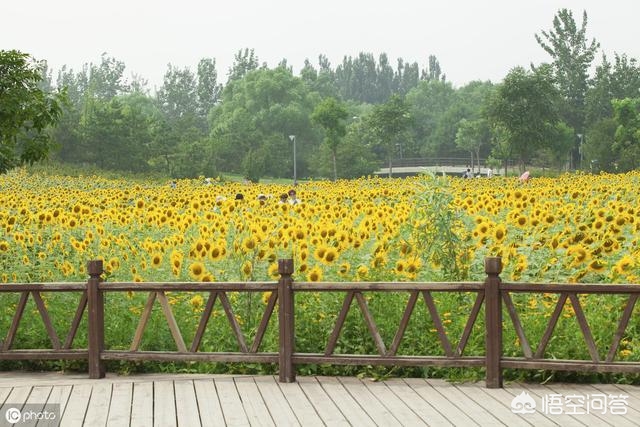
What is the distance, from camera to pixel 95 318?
29.7 ft

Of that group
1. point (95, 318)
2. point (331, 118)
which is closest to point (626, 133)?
point (331, 118)

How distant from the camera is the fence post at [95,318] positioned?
905 cm

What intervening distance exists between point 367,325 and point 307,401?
1093 mm

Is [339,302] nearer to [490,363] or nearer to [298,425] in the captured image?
[490,363]

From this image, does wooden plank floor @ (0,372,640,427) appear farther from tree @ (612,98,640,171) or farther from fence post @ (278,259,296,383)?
tree @ (612,98,640,171)

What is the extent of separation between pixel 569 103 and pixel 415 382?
314ft

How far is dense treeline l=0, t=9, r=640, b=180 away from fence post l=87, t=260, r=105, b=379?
698 inches

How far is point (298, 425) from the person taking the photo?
7352 millimetres

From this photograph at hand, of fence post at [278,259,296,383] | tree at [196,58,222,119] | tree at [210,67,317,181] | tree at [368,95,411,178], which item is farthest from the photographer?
tree at [196,58,222,119]

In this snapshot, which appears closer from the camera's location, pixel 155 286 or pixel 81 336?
pixel 155 286

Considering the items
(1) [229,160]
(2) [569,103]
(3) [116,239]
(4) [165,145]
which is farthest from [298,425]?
(2) [569,103]

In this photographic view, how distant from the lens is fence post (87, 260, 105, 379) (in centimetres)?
905

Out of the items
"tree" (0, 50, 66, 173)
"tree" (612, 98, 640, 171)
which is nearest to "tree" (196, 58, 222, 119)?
"tree" (612, 98, 640, 171)

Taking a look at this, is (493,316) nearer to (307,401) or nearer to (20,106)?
(307,401)
